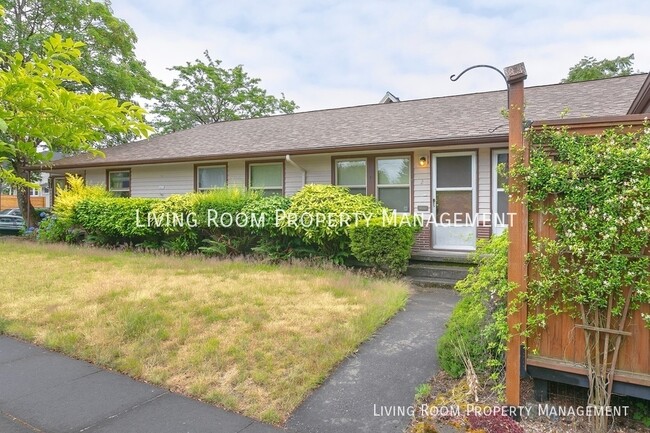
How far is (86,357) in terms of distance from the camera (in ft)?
12.6

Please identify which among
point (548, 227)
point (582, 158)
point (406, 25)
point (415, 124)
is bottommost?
point (548, 227)

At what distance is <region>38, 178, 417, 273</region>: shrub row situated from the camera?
22.8ft

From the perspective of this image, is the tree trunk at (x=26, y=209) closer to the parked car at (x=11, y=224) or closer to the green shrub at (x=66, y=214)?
the parked car at (x=11, y=224)

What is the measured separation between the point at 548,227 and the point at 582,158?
1.63 feet

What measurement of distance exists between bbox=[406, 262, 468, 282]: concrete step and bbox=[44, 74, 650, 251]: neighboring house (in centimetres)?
102

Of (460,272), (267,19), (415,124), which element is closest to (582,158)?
(460,272)

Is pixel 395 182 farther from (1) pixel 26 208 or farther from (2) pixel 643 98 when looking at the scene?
(1) pixel 26 208

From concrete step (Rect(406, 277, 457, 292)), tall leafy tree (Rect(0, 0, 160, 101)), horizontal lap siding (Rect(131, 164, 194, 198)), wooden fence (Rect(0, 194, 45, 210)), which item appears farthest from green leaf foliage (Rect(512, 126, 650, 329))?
wooden fence (Rect(0, 194, 45, 210))

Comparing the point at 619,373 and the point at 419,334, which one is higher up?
the point at 619,373

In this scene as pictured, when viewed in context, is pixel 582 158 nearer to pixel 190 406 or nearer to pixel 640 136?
pixel 640 136

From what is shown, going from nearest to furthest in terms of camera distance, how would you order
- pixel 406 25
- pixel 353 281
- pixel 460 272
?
pixel 353 281, pixel 460 272, pixel 406 25

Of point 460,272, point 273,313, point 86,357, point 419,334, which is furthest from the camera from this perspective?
point 460,272

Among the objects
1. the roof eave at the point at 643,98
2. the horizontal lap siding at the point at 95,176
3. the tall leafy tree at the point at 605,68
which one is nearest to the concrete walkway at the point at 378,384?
the roof eave at the point at 643,98

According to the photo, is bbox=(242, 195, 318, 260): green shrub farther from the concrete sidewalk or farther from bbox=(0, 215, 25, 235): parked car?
bbox=(0, 215, 25, 235): parked car
